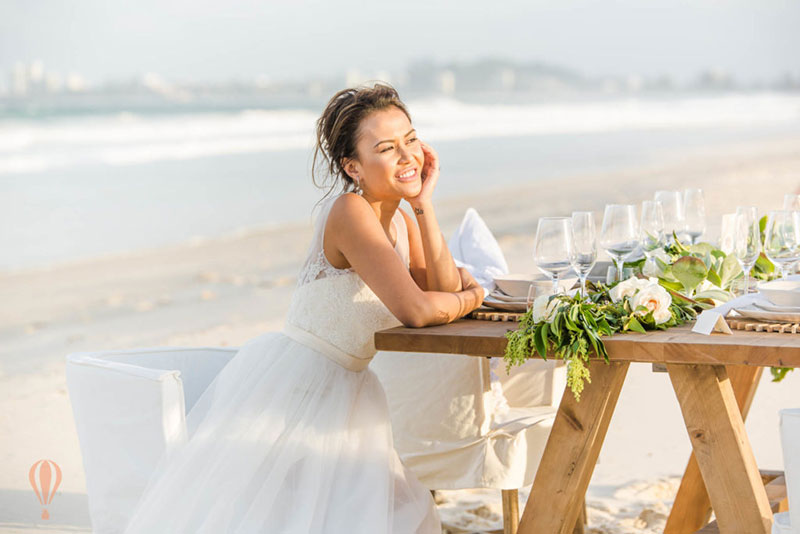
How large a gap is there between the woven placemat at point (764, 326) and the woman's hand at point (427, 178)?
833mm

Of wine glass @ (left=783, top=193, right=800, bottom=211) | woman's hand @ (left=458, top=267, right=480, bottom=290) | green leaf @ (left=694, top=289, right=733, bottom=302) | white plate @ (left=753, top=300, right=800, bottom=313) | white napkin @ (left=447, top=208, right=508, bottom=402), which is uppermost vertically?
wine glass @ (left=783, top=193, right=800, bottom=211)

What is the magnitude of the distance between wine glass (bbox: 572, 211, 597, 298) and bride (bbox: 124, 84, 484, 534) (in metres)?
0.26

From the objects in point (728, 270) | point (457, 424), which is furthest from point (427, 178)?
point (728, 270)

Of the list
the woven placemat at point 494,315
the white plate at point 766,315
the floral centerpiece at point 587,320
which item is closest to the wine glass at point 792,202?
the floral centerpiece at point 587,320

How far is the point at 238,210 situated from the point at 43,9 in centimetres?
1328

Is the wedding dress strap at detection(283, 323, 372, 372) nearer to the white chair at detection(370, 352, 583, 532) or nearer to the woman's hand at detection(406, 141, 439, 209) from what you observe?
the white chair at detection(370, 352, 583, 532)

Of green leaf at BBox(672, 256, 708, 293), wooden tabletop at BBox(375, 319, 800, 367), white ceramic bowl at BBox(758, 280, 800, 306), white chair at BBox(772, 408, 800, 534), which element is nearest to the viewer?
white chair at BBox(772, 408, 800, 534)

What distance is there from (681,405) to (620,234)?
1.85 ft

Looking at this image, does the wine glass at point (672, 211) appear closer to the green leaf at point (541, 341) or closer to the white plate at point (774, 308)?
the white plate at point (774, 308)

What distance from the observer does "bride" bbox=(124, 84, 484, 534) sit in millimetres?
2375

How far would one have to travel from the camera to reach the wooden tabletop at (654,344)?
196 centimetres

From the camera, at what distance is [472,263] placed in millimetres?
3699

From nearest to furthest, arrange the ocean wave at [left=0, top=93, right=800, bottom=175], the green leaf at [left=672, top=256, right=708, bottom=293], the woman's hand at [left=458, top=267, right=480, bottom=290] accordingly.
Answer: the green leaf at [left=672, top=256, right=708, bottom=293]
the woman's hand at [left=458, top=267, right=480, bottom=290]
the ocean wave at [left=0, top=93, right=800, bottom=175]

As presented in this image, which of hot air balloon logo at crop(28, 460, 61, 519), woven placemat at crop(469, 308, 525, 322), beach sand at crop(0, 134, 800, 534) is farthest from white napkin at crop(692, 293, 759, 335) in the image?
hot air balloon logo at crop(28, 460, 61, 519)
